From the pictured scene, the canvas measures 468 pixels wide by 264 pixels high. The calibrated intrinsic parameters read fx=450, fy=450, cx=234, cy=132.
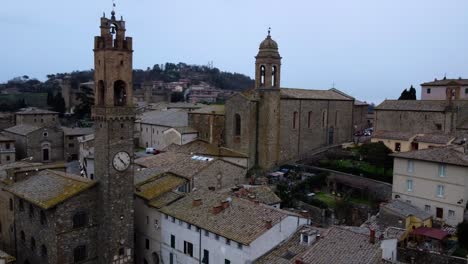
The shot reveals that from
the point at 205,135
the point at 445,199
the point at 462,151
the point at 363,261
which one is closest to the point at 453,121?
the point at 462,151

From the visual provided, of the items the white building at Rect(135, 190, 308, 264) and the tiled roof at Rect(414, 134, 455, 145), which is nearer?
the white building at Rect(135, 190, 308, 264)

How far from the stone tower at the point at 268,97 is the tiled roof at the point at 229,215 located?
19194 millimetres

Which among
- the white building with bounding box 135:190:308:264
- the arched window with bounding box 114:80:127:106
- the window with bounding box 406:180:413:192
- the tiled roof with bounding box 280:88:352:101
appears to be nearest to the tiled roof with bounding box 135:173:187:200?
the white building with bounding box 135:190:308:264

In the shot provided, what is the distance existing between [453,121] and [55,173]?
125ft

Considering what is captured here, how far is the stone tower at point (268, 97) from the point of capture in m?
48.1

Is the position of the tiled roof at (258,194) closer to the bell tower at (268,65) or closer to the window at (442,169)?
the window at (442,169)

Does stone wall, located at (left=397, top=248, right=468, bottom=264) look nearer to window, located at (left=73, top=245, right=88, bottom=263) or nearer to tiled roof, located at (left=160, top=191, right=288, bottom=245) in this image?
tiled roof, located at (left=160, top=191, right=288, bottom=245)

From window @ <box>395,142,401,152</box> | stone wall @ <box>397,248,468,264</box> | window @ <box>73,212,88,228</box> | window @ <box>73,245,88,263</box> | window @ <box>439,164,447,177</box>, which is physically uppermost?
window @ <box>395,142,401,152</box>

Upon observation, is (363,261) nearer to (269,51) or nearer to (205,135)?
(269,51)

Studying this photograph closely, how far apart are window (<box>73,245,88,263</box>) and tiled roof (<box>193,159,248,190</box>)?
30.4ft

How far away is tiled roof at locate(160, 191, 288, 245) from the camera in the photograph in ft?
81.4

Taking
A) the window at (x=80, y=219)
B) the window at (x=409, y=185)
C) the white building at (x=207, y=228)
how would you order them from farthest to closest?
the window at (x=409, y=185) → the window at (x=80, y=219) → the white building at (x=207, y=228)

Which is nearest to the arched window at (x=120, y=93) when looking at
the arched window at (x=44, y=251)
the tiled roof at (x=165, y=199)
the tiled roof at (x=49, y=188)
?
the tiled roof at (x=49, y=188)

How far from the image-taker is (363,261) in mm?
20812
